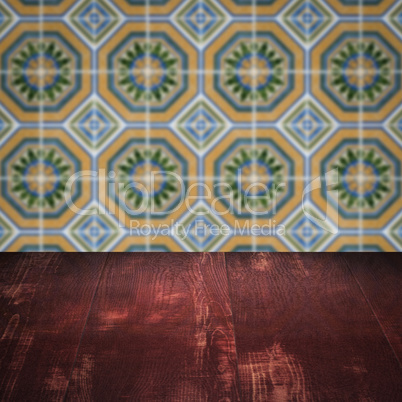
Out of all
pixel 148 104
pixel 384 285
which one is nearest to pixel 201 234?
pixel 148 104

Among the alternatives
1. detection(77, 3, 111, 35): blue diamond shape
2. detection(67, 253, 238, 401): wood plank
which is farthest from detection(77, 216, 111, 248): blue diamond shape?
detection(77, 3, 111, 35): blue diamond shape

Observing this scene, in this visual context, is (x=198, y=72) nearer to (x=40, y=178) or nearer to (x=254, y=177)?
(x=254, y=177)

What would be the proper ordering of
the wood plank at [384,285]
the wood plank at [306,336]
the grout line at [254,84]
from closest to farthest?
the wood plank at [306,336] < the wood plank at [384,285] < the grout line at [254,84]

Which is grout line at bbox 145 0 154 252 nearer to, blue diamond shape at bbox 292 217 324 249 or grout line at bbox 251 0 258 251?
grout line at bbox 251 0 258 251

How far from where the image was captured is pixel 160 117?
1.51 meters

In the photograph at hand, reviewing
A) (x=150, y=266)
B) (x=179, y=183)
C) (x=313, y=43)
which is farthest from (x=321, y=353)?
(x=313, y=43)

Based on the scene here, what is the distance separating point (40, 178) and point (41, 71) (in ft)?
0.92

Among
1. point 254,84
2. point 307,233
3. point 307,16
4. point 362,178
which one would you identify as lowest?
point 307,233

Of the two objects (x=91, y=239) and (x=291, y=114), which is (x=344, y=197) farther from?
(x=91, y=239)

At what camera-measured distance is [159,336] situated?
1039 millimetres

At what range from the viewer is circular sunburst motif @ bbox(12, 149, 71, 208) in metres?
1.53

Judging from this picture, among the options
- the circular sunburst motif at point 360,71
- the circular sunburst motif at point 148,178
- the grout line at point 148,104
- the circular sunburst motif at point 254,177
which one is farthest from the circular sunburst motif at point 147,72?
the circular sunburst motif at point 360,71

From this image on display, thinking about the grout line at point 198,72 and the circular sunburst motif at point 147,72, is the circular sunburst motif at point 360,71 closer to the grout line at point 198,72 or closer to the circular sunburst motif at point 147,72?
the grout line at point 198,72

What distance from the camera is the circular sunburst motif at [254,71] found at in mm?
1491
